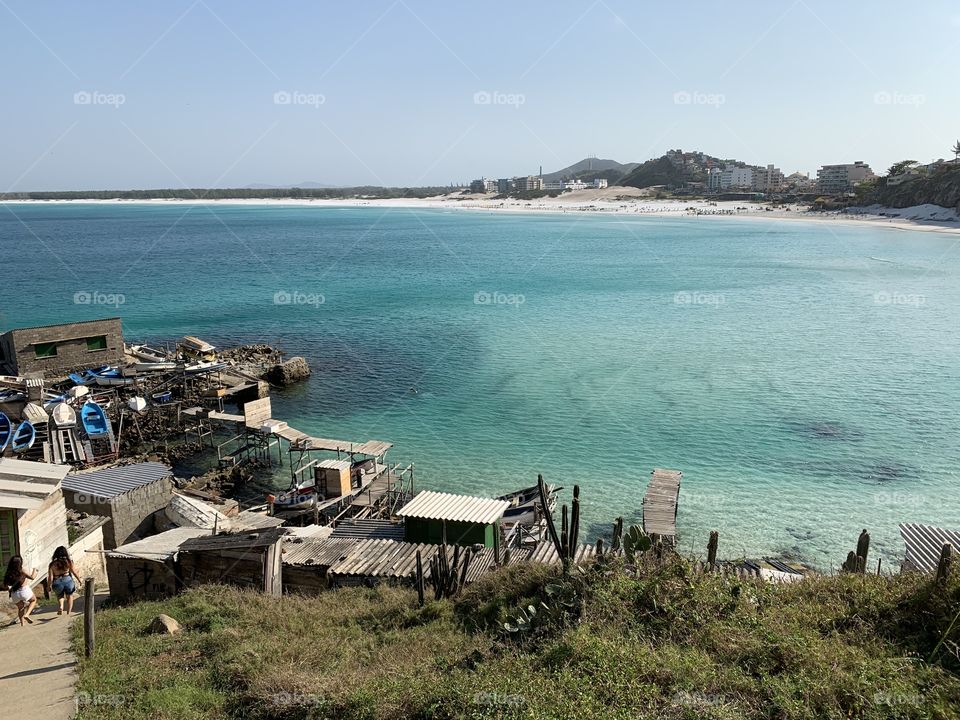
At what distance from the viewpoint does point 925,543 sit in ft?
45.1

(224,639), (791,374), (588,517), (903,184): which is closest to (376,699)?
(224,639)

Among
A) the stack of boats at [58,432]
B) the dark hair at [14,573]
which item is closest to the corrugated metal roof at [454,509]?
the dark hair at [14,573]

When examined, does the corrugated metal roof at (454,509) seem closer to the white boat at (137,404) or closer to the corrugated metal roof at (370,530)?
the corrugated metal roof at (370,530)

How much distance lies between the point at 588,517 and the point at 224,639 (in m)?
12.1

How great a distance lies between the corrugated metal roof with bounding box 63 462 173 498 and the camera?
15992 millimetres

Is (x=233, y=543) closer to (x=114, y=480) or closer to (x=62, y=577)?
(x=62, y=577)

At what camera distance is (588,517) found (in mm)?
19734

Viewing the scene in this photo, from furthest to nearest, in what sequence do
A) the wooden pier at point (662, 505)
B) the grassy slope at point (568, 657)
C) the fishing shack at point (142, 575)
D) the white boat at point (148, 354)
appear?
1. the white boat at point (148, 354)
2. the wooden pier at point (662, 505)
3. the fishing shack at point (142, 575)
4. the grassy slope at point (568, 657)

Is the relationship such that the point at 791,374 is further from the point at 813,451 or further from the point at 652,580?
the point at 652,580

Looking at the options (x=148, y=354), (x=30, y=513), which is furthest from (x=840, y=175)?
(x=30, y=513)

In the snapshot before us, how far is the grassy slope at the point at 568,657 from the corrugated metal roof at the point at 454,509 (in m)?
3.62

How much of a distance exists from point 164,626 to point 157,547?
3.34 metres

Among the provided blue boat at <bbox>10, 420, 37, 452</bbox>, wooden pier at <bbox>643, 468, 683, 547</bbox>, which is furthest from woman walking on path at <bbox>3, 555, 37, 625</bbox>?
wooden pier at <bbox>643, 468, 683, 547</bbox>

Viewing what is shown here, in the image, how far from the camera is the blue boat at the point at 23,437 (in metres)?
21.7
